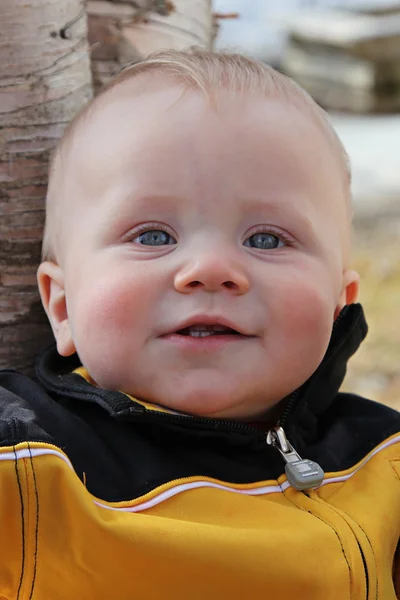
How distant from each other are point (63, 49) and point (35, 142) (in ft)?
0.59

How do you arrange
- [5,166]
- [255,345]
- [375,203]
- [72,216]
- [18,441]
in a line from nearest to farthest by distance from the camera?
[18,441]
[255,345]
[72,216]
[5,166]
[375,203]

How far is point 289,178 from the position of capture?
1361 mm

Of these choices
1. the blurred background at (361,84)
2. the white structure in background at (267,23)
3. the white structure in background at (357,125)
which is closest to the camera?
the blurred background at (361,84)

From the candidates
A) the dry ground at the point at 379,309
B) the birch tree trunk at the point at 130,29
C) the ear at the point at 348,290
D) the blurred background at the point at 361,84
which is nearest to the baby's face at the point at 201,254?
the ear at the point at 348,290

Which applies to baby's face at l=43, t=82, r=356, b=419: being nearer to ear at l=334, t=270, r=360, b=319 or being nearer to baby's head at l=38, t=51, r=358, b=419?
baby's head at l=38, t=51, r=358, b=419

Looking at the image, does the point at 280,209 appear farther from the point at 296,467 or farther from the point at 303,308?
the point at 296,467

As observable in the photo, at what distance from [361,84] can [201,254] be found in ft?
25.1

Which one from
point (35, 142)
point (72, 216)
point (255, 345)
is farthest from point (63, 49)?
point (255, 345)

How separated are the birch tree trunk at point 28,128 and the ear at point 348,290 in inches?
21.7

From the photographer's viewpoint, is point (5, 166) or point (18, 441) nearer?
point (18, 441)

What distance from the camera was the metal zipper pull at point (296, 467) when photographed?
1.29 meters

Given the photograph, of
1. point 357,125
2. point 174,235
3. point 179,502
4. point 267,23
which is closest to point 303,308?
point 174,235

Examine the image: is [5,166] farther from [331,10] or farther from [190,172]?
[331,10]

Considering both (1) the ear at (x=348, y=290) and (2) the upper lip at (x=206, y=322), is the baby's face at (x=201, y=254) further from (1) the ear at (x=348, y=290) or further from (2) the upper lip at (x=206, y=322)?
(1) the ear at (x=348, y=290)
